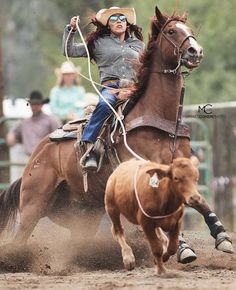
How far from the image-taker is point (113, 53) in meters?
11.5

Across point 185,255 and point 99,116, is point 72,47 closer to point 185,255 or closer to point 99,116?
point 99,116

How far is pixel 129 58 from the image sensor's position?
1149cm

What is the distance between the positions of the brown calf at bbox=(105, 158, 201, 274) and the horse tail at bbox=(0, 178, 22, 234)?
9.24 feet

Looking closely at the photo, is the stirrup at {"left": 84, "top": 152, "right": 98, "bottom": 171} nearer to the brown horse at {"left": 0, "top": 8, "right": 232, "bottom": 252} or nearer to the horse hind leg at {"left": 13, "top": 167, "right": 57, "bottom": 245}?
the brown horse at {"left": 0, "top": 8, "right": 232, "bottom": 252}

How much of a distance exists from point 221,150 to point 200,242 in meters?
3.93

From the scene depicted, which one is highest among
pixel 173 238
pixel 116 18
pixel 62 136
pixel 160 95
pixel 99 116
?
pixel 116 18

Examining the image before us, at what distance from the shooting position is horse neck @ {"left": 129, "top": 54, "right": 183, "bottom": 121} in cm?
1098

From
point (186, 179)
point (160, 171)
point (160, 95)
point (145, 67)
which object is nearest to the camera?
point (186, 179)

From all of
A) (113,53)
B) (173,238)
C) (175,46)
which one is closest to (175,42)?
(175,46)

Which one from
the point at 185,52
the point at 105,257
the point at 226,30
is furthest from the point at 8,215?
the point at 226,30

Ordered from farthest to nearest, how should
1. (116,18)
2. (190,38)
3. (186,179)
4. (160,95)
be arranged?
(116,18)
(160,95)
(190,38)
(186,179)

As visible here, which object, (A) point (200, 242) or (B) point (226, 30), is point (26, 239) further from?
(B) point (226, 30)

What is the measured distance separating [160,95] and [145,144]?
1.65ft

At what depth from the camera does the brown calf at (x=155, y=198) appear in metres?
8.91
